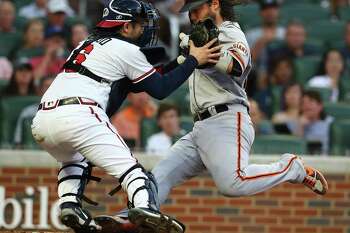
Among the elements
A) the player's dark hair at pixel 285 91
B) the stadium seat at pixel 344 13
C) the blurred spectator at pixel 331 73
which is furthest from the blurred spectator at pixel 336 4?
the player's dark hair at pixel 285 91

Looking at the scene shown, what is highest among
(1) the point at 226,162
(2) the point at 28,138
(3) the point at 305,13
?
(3) the point at 305,13

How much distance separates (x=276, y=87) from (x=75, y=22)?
2.59 metres

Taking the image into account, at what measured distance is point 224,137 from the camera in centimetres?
682

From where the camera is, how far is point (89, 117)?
6352mm

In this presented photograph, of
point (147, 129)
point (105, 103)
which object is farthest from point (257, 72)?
point (105, 103)

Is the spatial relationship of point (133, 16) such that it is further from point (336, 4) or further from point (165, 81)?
point (336, 4)

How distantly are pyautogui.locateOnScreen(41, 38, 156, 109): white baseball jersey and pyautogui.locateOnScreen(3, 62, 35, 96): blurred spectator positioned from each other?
391cm

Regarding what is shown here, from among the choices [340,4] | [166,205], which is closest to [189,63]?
[166,205]

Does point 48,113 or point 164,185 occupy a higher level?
point 48,113

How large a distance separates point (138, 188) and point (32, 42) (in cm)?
540

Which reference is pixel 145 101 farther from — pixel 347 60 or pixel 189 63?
pixel 189 63

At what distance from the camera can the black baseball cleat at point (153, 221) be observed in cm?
616

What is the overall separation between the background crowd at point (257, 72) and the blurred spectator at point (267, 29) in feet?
0.04

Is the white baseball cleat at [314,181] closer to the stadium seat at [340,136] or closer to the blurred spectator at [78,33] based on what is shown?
the stadium seat at [340,136]
